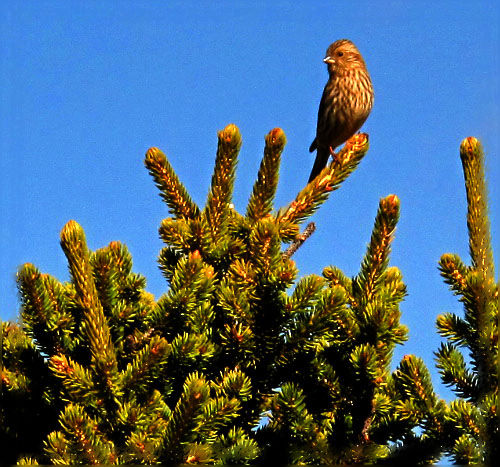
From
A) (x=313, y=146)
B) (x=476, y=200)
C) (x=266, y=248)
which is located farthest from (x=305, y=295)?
(x=313, y=146)

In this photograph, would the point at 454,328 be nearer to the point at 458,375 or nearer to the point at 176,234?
the point at 458,375

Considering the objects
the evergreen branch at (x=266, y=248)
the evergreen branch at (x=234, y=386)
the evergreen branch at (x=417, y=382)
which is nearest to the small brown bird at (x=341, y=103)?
the evergreen branch at (x=266, y=248)

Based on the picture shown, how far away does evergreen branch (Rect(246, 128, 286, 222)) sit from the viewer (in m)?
3.28

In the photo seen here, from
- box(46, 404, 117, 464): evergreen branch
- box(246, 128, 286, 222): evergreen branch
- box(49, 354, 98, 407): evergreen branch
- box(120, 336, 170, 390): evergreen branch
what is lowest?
box(46, 404, 117, 464): evergreen branch

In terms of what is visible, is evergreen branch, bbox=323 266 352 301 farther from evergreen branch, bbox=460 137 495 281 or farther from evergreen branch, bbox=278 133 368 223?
evergreen branch, bbox=460 137 495 281

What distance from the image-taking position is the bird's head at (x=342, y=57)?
8.29m

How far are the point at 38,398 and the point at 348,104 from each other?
5.69 m

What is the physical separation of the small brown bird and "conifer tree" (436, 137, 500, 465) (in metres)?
4.26

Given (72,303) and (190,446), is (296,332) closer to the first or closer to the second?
(190,446)

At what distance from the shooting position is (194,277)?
8.85 feet

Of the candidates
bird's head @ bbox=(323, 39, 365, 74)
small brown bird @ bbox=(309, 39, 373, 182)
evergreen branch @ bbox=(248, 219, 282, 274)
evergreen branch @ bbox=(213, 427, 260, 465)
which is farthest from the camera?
bird's head @ bbox=(323, 39, 365, 74)

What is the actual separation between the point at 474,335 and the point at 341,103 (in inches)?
208

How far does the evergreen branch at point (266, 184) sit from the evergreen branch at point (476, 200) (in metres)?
0.89

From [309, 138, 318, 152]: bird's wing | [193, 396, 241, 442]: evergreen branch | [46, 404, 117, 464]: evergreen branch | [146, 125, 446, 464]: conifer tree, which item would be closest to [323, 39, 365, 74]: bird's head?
Result: [309, 138, 318, 152]: bird's wing
